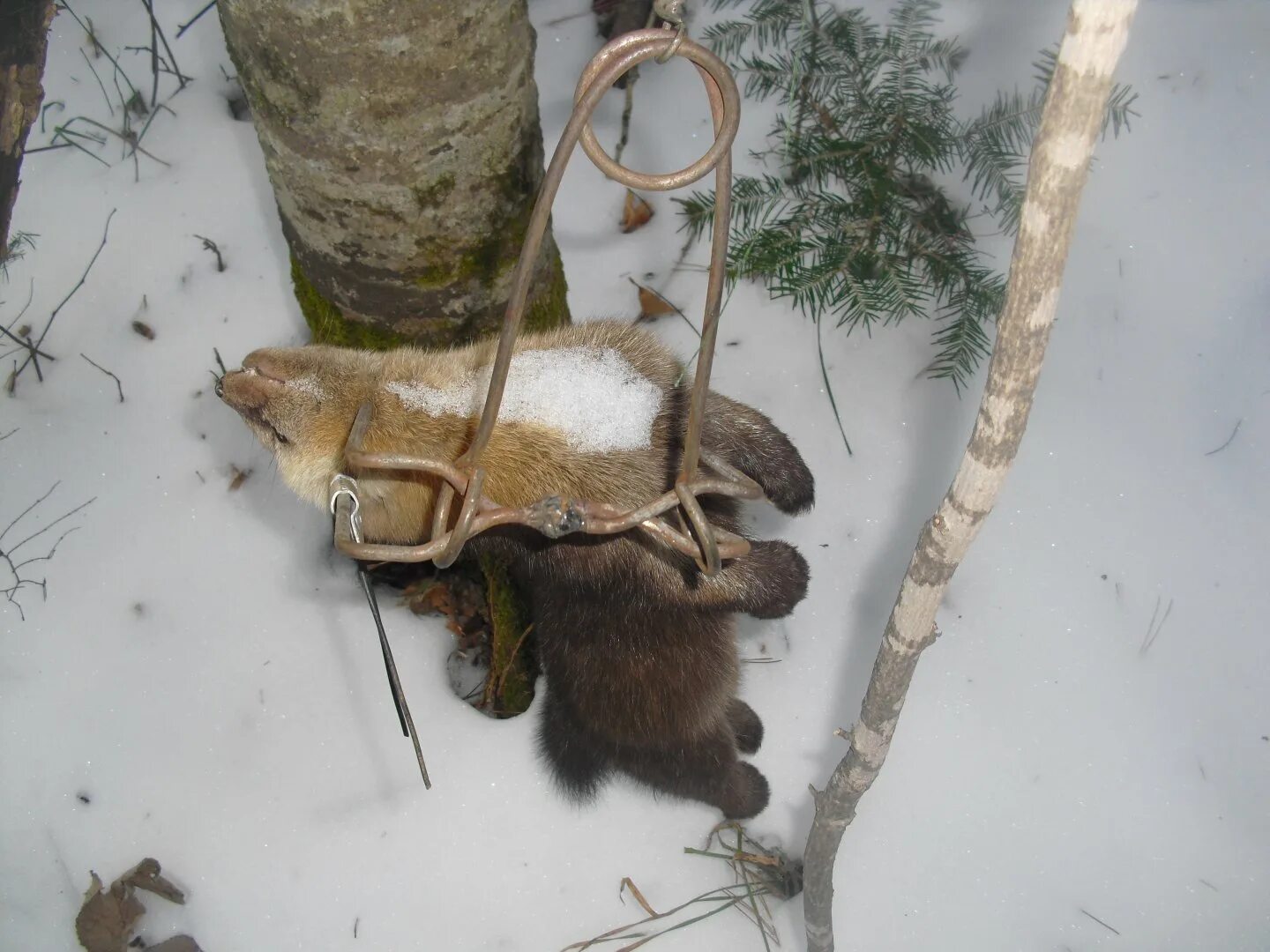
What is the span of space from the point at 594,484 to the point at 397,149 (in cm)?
57

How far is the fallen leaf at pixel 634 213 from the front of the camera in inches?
90.6

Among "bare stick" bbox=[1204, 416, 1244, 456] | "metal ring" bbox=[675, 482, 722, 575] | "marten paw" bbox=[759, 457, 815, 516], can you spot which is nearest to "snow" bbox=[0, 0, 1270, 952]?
"bare stick" bbox=[1204, 416, 1244, 456]

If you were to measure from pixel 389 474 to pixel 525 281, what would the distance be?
65cm

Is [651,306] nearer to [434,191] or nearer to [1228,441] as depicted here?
Result: [434,191]

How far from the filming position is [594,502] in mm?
1067

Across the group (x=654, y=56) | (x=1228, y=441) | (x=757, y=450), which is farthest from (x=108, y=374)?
(x=1228, y=441)

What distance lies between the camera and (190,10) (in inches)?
103

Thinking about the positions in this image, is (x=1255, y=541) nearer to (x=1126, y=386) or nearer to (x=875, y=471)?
(x=1126, y=386)

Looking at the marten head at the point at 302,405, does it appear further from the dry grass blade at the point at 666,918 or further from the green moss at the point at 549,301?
the dry grass blade at the point at 666,918

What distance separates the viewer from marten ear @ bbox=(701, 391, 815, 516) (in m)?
1.64

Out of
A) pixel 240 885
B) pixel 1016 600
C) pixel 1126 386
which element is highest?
pixel 1126 386

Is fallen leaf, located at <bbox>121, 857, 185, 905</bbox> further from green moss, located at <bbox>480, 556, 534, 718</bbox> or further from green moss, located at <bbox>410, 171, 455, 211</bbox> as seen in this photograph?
green moss, located at <bbox>410, 171, 455, 211</bbox>

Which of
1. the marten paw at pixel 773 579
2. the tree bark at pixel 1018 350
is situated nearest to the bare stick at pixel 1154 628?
the marten paw at pixel 773 579

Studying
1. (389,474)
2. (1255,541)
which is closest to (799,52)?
(389,474)
